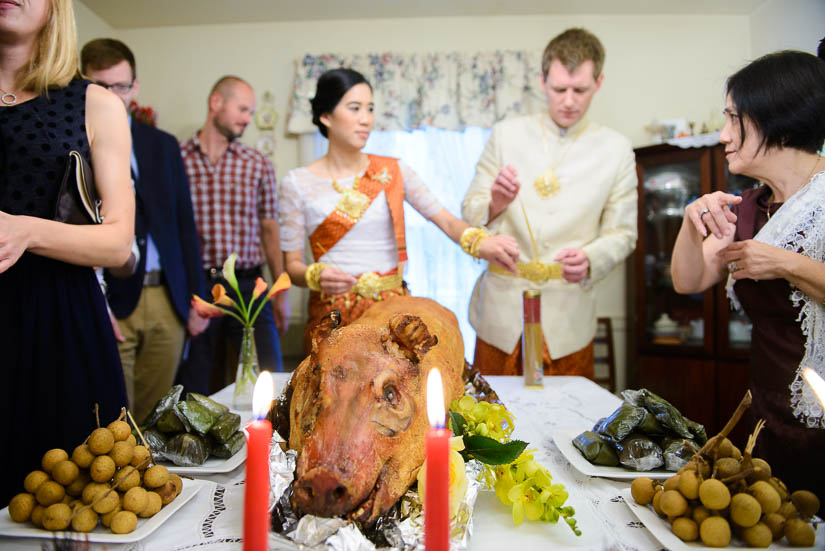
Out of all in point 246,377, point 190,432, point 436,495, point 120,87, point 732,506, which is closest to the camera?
point 436,495

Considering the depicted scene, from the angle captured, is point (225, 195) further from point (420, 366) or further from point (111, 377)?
point (420, 366)

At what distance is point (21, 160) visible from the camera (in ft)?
3.48

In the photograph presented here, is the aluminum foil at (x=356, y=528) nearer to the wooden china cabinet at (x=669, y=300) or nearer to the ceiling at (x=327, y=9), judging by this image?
the wooden china cabinet at (x=669, y=300)

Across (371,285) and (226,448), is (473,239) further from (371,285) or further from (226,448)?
(226,448)

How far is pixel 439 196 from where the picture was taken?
13.9 ft

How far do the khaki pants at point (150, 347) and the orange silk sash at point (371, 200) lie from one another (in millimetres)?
964

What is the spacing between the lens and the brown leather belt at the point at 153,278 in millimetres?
2455

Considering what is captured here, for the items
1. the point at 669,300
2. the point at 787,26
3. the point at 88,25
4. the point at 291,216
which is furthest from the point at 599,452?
the point at 88,25

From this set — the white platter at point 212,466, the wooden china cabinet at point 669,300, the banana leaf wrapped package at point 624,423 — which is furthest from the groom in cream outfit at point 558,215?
the wooden china cabinet at point 669,300

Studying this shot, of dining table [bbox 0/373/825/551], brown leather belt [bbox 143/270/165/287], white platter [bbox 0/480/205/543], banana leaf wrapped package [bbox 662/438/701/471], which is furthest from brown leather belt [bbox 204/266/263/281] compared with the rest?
banana leaf wrapped package [bbox 662/438/701/471]

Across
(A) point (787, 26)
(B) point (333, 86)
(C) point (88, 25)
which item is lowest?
(A) point (787, 26)

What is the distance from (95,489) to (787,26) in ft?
4.67

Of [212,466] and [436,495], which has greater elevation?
[436,495]

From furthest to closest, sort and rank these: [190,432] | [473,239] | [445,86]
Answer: [445,86], [473,239], [190,432]
